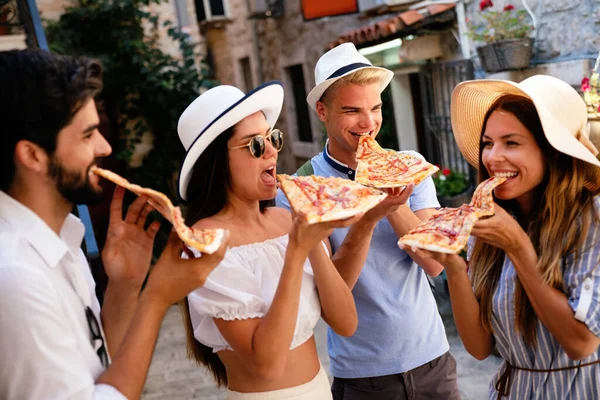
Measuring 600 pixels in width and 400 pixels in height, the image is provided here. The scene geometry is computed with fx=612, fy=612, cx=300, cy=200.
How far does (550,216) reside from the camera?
7.07 ft

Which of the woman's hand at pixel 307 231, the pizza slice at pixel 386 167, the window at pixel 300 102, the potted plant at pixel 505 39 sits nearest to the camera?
the woman's hand at pixel 307 231

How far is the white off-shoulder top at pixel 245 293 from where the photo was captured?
2.01 metres

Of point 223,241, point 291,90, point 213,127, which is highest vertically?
point 213,127

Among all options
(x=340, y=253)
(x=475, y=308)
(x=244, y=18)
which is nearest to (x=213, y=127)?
(x=340, y=253)

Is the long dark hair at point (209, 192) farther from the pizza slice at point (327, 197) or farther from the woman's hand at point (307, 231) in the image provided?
the woman's hand at point (307, 231)

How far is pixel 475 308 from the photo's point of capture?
7.38ft

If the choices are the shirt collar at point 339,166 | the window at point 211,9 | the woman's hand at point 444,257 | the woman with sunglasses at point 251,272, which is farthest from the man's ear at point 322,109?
the window at point 211,9

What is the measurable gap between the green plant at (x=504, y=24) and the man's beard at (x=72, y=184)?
16.1 ft

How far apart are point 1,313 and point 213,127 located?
A: 957mm

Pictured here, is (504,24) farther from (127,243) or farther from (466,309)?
(127,243)

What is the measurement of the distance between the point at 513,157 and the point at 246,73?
13.9 metres

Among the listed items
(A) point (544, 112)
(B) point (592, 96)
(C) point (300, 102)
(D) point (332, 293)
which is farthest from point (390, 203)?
(C) point (300, 102)

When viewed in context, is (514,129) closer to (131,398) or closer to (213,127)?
(213,127)

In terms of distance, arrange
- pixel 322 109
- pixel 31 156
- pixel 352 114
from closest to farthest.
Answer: pixel 31 156 < pixel 352 114 < pixel 322 109
